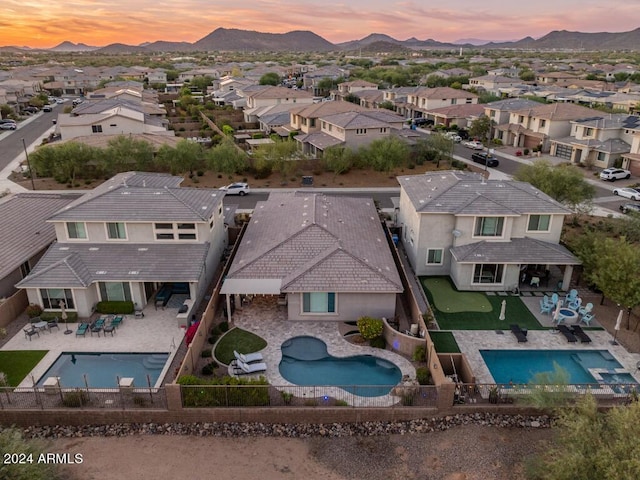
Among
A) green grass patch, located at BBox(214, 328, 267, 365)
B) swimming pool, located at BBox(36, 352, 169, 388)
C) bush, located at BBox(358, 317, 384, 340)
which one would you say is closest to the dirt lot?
swimming pool, located at BBox(36, 352, 169, 388)

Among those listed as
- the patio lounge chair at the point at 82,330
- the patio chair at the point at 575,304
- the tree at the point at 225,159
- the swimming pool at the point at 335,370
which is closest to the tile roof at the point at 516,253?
the patio chair at the point at 575,304

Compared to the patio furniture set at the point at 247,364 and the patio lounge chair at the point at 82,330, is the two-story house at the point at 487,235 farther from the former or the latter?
the patio lounge chair at the point at 82,330

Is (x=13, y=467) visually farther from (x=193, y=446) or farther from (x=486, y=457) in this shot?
(x=486, y=457)

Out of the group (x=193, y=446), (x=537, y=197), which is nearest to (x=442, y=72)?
(x=537, y=197)

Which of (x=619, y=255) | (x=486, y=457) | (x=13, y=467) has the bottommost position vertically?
(x=486, y=457)

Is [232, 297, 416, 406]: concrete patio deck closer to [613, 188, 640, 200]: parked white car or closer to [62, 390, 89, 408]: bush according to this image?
[62, 390, 89, 408]: bush
